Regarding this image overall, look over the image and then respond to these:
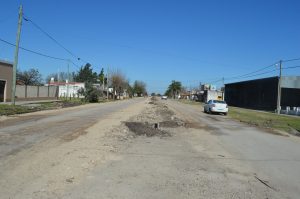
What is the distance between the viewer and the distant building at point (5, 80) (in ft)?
175

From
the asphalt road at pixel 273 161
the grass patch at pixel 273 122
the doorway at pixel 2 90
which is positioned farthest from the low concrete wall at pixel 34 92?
the asphalt road at pixel 273 161

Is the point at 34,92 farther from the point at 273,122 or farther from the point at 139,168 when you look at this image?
the point at 139,168

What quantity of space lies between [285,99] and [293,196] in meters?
69.9

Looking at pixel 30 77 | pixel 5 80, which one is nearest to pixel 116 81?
pixel 30 77

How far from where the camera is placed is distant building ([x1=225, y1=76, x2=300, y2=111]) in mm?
72188

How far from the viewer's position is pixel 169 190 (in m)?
8.21

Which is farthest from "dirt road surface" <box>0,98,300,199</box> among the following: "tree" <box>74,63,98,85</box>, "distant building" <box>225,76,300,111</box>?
"tree" <box>74,63,98,85</box>

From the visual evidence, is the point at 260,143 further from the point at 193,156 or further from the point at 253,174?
the point at 253,174

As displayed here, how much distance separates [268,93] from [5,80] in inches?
1725

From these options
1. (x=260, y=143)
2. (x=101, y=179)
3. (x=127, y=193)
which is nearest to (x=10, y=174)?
(x=101, y=179)

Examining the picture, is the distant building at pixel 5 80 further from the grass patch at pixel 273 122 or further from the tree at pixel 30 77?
the tree at pixel 30 77

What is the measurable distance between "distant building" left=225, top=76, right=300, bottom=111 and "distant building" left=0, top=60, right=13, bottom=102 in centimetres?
4078

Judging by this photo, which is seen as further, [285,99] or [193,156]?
[285,99]

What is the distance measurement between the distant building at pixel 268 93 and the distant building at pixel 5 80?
40784 millimetres
